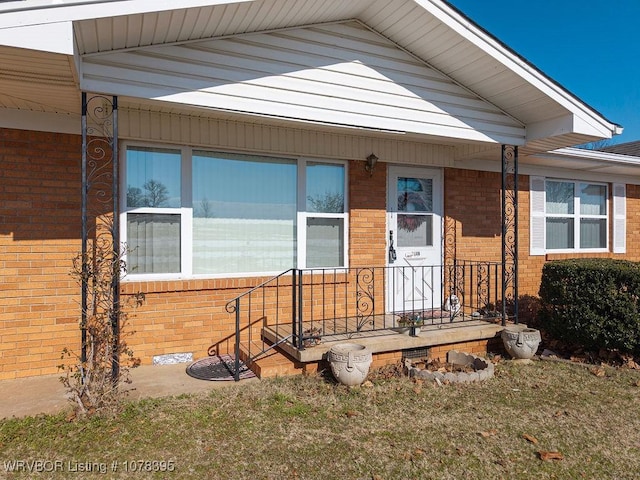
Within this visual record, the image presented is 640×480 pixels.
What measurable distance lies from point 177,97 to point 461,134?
11.6 feet

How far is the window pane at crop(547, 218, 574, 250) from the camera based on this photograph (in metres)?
8.16

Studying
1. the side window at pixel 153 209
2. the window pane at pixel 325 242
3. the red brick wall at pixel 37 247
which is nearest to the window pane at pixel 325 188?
the window pane at pixel 325 242

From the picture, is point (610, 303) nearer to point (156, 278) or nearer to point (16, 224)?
point (156, 278)

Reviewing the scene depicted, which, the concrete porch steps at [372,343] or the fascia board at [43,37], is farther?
the concrete porch steps at [372,343]

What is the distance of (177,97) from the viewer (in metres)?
4.09

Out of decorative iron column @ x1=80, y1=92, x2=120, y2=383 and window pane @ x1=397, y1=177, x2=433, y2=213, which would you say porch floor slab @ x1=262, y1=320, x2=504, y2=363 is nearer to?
decorative iron column @ x1=80, y1=92, x2=120, y2=383

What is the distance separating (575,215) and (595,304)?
3.57 m

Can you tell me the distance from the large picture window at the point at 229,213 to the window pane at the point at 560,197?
4599 millimetres

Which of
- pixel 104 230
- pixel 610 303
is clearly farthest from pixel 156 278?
pixel 610 303

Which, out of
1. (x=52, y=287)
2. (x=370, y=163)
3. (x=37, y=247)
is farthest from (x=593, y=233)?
(x=37, y=247)

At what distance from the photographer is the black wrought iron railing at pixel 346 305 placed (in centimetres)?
518

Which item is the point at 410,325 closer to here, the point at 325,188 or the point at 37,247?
the point at 325,188

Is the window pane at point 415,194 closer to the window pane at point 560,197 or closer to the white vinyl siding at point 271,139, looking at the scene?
the white vinyl siding at point 271,139

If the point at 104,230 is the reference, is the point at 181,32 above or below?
above
